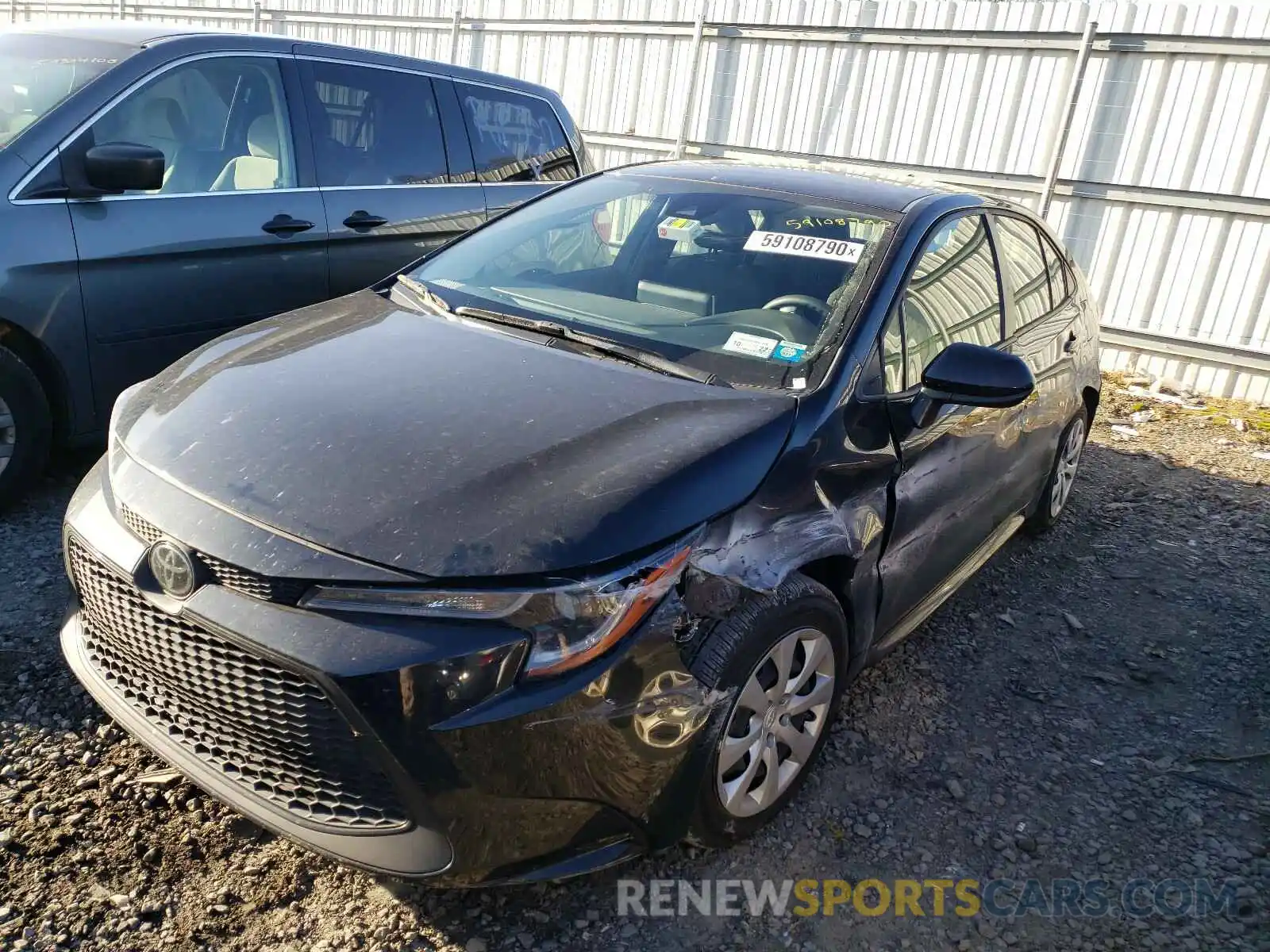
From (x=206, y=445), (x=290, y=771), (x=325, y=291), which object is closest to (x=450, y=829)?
(x=290, y=771)

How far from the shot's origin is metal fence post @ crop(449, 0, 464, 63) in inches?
449

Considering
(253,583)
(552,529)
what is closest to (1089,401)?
(552,529)

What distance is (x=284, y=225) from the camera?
4.25 meters

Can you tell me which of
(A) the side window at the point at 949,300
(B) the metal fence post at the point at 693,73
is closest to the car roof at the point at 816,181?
(A) the side window at the point at 949,300

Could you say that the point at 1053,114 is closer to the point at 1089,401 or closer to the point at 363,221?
the point at 1089,401

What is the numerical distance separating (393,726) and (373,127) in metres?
3.58

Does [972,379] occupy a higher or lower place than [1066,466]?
higher

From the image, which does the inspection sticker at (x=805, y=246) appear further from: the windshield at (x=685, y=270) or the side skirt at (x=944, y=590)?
the side skirt at (x=944, y=590)

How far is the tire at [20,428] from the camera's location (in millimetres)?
3588

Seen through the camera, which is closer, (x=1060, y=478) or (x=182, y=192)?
(x=182, y=192)

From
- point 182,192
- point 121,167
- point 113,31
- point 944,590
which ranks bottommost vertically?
point 944,590

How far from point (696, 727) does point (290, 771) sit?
2.81 feet

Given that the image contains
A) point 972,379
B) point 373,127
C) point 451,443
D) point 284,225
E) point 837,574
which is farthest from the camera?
point 373,127

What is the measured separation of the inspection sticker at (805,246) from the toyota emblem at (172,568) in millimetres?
1961
